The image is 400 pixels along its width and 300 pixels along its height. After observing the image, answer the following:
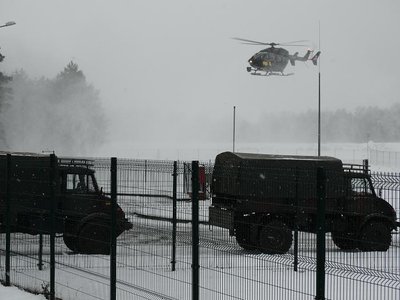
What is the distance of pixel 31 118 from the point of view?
391 ft

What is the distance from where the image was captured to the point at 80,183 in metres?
17.8

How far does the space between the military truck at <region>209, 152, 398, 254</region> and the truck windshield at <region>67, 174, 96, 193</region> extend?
3147mm

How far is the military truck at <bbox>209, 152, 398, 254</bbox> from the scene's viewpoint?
818 centimetres

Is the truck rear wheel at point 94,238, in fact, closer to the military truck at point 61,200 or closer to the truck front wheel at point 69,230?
the military truck at point 61,200

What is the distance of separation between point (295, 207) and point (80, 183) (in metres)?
11.3

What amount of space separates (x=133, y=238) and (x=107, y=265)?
1279 millimetres

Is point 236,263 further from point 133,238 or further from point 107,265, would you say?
point 133,238

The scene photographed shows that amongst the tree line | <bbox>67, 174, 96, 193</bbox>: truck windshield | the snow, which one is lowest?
the snow

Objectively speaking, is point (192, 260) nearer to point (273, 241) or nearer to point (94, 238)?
point (273, 241)

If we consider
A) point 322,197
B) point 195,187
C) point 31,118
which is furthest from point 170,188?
point 31,118

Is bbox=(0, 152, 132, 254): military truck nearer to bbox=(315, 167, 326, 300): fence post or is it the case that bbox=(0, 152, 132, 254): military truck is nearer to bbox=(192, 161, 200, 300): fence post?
bbox=(192, 161, 200, 300): fence post

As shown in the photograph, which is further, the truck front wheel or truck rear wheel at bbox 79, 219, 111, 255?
the truck front wheel

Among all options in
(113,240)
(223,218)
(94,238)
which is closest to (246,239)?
(113,240)

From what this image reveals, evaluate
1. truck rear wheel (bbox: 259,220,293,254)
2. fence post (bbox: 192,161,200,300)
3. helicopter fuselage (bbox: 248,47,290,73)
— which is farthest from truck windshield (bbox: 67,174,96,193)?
helicopter fuselage (bbox: 248,47,290,73)
